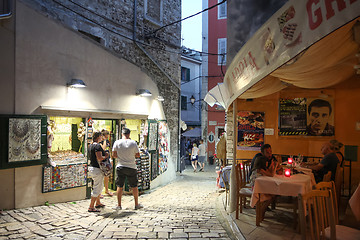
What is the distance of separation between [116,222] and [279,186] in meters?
3.13

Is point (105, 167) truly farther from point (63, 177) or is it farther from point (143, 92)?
point (143, 92)

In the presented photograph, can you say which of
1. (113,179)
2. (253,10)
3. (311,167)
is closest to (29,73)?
(113,179)

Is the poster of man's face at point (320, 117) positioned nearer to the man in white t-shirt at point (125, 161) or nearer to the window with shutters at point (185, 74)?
the man in white t-shirt at point (125, 161)

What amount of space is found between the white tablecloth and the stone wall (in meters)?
6.07

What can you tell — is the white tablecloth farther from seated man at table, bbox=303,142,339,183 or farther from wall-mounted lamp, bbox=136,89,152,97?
wall-mounted lamp, bbox=136,89,152,97

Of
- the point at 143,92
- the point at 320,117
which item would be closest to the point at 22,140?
the point at 143,92

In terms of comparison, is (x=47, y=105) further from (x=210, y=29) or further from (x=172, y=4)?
(x=210, y=29)

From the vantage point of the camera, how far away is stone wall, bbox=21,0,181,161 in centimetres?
1010

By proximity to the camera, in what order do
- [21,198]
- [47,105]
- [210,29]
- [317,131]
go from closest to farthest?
[21,198] → [47,105] → [317,131] → [210,29]

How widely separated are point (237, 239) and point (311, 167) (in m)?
2.71

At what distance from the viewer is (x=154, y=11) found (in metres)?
13.4

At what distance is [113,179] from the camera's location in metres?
8.73

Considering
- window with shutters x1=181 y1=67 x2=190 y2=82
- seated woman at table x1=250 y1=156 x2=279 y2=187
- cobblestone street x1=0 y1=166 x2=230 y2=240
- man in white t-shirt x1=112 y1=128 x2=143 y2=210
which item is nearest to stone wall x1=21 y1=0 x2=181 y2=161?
man in white t-shirt x1=112 y1=128 x2=143 y2=210

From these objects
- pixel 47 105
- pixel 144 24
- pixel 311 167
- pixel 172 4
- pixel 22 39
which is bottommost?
pixel 311 167
